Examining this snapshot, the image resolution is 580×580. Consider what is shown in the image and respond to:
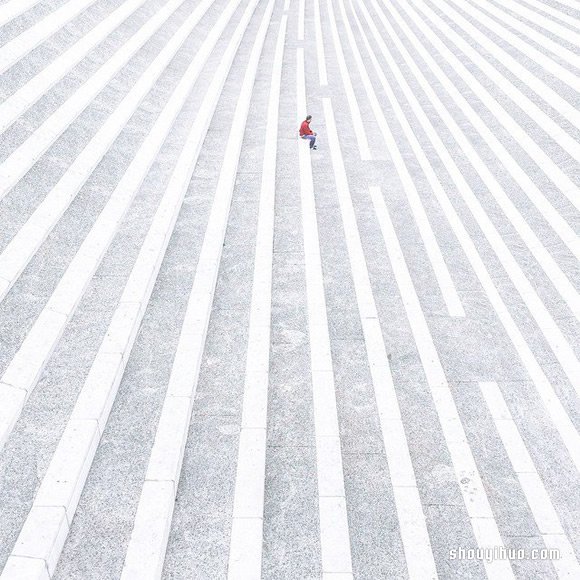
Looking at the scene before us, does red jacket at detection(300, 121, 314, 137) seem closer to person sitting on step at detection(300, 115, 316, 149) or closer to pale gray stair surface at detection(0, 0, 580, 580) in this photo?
person sitting on step at detection(300, 115, 316, 149)

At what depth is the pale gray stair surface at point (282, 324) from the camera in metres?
5.66

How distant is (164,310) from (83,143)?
4352mm

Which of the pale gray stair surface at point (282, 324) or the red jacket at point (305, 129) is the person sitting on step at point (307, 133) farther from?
the pale gray stair surface at point (282, 324)

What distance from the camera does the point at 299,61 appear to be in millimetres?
19641

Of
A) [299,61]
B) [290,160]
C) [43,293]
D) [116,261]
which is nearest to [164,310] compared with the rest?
[116,261]

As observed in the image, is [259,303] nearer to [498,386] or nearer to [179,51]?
[498,386]

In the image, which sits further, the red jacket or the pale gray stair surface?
the red jacket

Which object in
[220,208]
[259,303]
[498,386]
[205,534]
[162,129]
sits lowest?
[498,386]

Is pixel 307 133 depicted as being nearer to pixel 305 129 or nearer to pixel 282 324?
pixel 305 129

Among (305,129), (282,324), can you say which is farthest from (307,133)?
(282,324)

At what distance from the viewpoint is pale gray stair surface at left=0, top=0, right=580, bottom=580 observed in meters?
5.66

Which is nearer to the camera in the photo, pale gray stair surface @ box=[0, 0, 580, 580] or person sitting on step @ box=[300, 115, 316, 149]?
pale gray stair surface @ box=[0, 0, 580, 580]

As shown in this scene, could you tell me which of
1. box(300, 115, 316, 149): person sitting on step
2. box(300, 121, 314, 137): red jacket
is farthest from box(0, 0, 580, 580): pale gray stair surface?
box(300, 121, 314, 137): red jacket

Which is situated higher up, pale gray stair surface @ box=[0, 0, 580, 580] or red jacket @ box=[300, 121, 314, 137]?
red jacket @ box=[300, 121, 314, 137]
